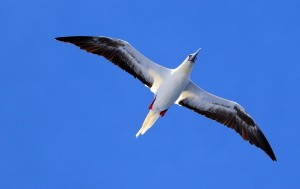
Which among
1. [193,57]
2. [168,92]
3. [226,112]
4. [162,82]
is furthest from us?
[226,112]

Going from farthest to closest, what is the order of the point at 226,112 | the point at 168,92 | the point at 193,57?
the point at 226,112 < the point at 193,57 < the point at 168,92

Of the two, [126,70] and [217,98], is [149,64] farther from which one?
[217,98]

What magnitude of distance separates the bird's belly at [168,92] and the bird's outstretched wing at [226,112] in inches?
39.7

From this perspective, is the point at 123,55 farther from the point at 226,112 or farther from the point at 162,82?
the point at 226,112

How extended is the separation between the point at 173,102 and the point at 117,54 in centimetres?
278

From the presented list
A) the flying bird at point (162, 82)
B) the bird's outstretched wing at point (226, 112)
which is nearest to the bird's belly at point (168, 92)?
the flying bird at point (162, 82)

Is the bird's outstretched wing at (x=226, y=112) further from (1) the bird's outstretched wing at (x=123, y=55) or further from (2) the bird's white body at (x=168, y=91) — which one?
(1) the bird's outstretched wing at (x=123, y=55)

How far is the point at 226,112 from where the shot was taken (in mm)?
24812

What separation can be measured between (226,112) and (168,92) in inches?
114

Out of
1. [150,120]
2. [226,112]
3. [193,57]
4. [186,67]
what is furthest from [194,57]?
[150,120]

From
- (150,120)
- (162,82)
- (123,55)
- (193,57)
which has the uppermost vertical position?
(193,57)

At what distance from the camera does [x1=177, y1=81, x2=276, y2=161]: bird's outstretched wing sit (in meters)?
24.6

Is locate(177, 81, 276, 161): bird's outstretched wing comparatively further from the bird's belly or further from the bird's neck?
the bird's neck

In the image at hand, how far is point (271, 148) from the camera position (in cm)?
2511
